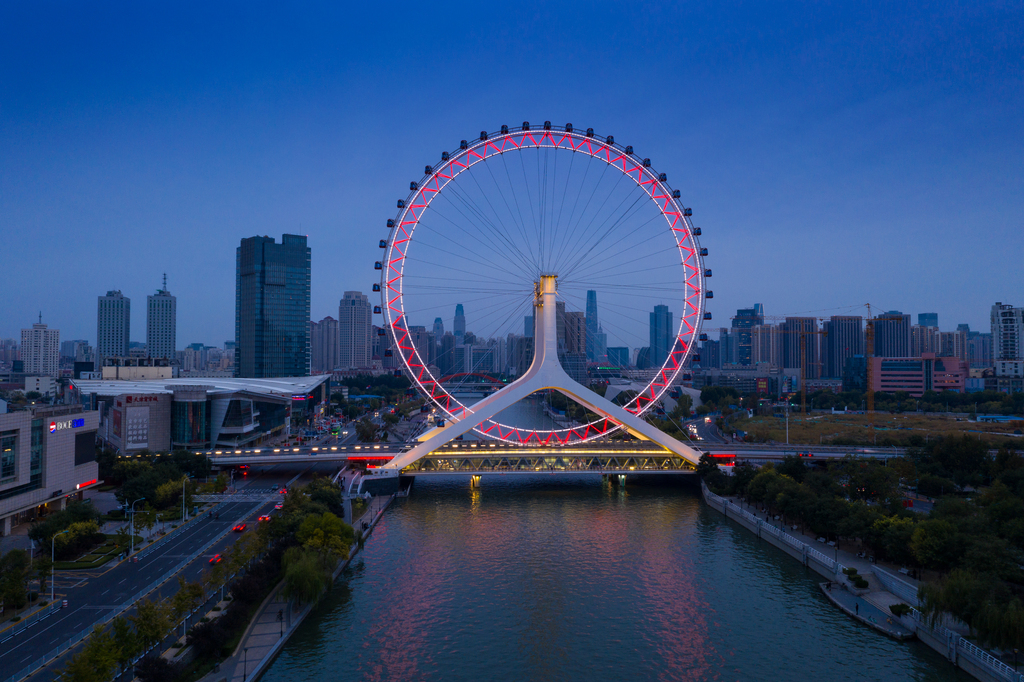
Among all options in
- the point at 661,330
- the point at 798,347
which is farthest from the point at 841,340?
the point at 661,330

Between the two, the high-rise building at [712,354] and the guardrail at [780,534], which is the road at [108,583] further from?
the high-rise building at [712,354]

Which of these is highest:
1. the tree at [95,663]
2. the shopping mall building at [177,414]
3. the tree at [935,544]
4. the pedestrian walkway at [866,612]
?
the shopping mall building at [177,414]

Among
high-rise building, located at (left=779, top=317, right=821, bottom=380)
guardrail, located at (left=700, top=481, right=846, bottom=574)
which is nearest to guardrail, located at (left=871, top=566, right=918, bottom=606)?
guardrail, located at (left=700, top=481, right=846, bottom=574)

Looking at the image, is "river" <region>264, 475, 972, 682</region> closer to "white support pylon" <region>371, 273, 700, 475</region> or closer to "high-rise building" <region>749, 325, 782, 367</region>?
"white support pylon" <region>371, 273, 700, 475</region>

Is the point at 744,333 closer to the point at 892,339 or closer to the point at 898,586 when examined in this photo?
the point at 892,339

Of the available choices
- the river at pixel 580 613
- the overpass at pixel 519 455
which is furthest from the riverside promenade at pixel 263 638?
the overpass at pixel 519 455

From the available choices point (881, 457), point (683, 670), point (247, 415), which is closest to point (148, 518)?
point (683, 670)

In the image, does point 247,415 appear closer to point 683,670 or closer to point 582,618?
point 582,618
